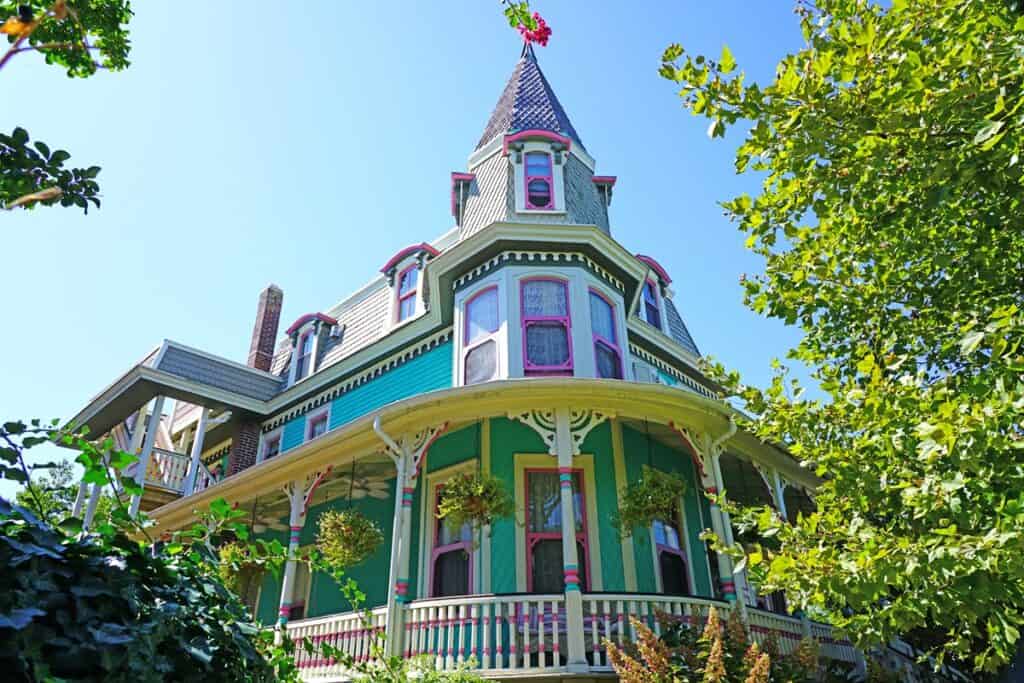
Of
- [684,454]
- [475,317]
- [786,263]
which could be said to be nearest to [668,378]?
[684,454]

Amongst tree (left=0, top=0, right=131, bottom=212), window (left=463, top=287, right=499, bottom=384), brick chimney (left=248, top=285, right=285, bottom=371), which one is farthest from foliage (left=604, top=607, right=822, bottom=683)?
brick chimney (left=248, top=285, right=285, bottom=371)

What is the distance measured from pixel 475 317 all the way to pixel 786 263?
6527mm

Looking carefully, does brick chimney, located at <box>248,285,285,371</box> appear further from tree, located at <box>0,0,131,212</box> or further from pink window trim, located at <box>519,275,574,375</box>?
tree, located at <box>0,0,131,212</box>

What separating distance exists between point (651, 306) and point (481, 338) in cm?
485

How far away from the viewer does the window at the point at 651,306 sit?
14125 mm

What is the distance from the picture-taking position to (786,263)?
5.40 m

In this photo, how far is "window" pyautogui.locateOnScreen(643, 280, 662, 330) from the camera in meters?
14.1

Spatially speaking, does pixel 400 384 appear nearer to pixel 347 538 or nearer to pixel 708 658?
pixel 347 538

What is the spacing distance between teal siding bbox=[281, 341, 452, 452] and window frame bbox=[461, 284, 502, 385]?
0.64 meters

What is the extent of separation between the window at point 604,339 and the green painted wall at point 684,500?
128 centimetres

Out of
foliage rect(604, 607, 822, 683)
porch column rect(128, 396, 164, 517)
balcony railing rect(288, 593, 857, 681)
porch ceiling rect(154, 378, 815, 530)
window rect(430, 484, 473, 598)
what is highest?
porch column rect(128, 396, 164, 517)

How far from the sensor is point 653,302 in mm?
14484

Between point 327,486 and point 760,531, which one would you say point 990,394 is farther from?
point 327,486

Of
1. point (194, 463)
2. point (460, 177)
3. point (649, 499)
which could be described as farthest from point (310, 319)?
point (649, 499)
